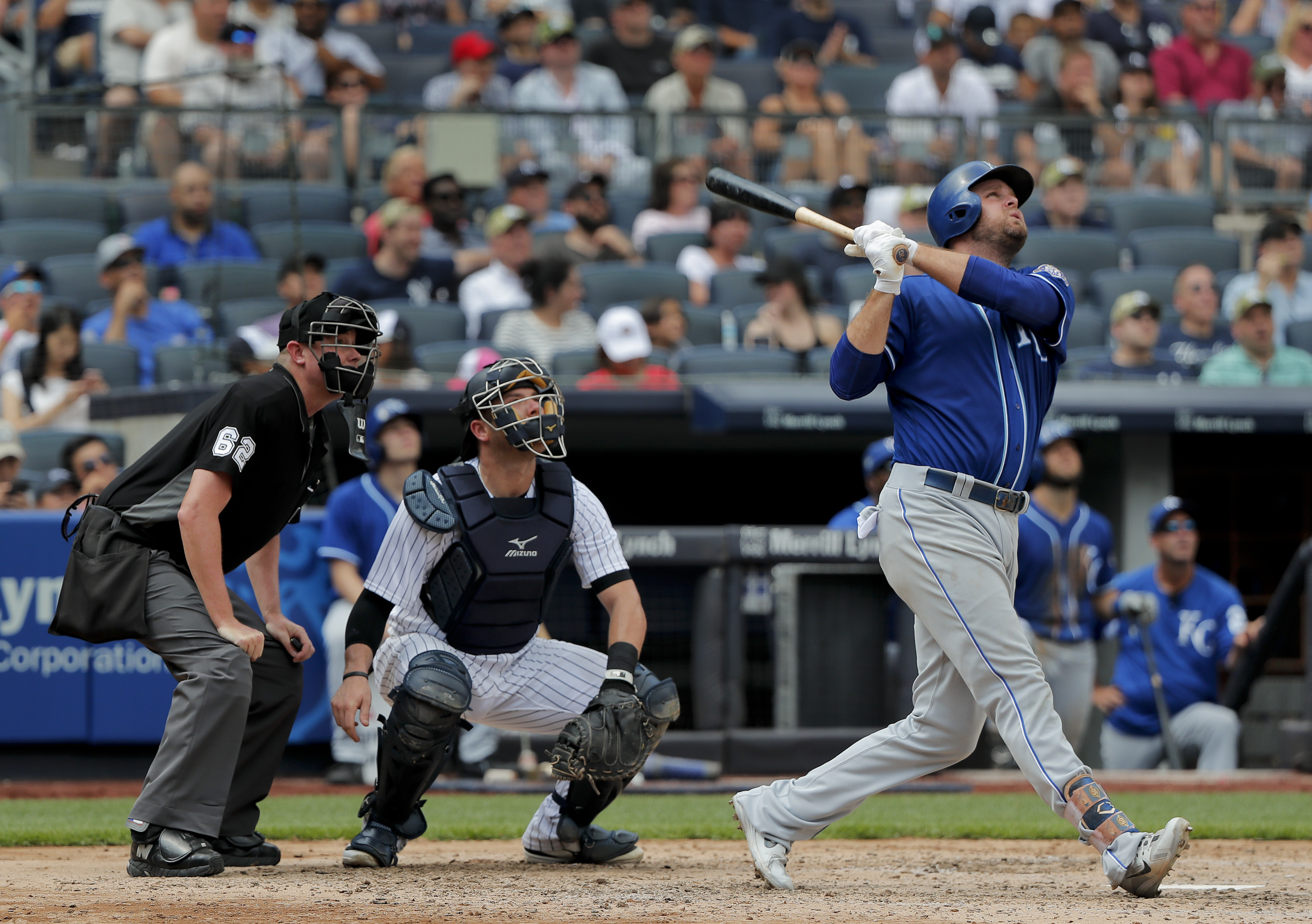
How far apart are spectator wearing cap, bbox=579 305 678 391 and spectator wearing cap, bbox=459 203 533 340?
101 cm

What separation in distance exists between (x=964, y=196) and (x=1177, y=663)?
169 inches

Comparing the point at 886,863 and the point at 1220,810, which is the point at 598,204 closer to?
the point at 1220,810

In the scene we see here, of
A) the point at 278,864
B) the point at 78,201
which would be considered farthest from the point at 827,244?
the point at 278,864

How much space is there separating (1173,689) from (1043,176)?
4.04 m

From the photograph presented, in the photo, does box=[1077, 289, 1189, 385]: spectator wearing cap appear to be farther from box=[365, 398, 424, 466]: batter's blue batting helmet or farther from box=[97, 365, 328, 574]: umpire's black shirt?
box=[97, 365, 328, 574]: umpire's black shirt

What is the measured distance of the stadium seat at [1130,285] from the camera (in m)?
9.58

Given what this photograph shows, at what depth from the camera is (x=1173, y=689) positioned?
25.6 ft

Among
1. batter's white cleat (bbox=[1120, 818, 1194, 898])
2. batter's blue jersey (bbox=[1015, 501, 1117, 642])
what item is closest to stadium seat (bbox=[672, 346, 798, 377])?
batter's blue jersey (bbox=[1015, 501, 1117, 642])

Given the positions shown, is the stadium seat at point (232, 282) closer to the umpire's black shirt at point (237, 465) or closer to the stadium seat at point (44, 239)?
the stadium seat at point (44, 239)

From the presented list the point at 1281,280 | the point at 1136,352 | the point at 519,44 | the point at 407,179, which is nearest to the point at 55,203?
the point at 407,179

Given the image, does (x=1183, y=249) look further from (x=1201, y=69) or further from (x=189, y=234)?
(x=189, y=234)

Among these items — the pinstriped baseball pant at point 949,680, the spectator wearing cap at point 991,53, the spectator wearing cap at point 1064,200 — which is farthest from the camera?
the spectator wearing cap at point 991,53

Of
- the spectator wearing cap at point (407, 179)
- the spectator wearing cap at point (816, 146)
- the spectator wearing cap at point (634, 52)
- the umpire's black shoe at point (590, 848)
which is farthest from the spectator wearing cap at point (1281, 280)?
the umpire's black shoe at point (590, 848)

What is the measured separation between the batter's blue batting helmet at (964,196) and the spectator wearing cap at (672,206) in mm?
5753
